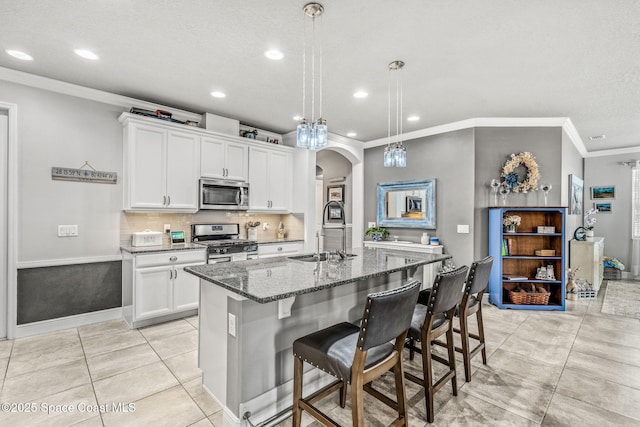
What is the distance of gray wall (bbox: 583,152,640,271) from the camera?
6441 mm

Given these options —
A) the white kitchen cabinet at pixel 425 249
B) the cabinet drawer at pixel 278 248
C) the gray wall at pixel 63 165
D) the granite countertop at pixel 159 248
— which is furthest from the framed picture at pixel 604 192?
the gray wall at pixel 63 165

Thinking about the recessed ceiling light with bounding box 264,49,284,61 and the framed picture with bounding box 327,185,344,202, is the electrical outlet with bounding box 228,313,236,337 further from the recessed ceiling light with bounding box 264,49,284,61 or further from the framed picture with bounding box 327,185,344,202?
the framed picture with bounding box 327,185,344,202

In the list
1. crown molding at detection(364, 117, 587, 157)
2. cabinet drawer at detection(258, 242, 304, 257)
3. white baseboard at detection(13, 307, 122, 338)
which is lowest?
white baseboard at detection(13, 307, 122, 338)

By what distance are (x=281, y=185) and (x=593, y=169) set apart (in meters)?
6.71

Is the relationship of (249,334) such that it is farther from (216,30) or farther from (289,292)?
(216,30)

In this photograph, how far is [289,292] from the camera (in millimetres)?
1604

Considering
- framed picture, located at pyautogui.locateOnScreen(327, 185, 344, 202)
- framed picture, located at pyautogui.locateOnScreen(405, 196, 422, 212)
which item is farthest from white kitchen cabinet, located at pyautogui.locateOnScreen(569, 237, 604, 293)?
framed picture, located at pyautogui.locateOnScreen(327, 185, 344, 202)

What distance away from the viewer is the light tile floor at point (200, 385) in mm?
2057

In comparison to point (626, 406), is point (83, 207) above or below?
above

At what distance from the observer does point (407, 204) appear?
5465 millimetres

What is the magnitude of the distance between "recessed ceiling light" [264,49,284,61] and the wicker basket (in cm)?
432

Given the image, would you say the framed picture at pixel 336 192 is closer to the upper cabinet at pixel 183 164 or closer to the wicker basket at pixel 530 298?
the upper cabinet at pixel 183 164

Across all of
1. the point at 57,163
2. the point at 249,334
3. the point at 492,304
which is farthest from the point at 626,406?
the point at 57,163

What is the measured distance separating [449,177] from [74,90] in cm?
505
